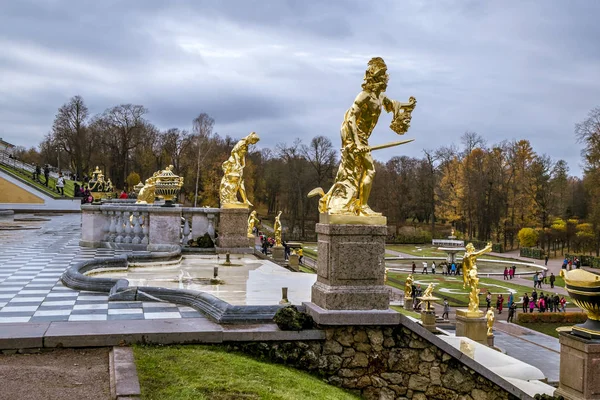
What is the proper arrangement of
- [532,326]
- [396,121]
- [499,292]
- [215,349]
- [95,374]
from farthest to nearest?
[499,292], [532,326], [396,121], [215,349], [95,374]

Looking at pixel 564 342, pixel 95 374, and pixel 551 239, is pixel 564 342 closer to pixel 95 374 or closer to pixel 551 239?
pixel 95 374

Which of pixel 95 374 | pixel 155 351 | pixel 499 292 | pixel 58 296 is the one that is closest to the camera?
pixel 95 374

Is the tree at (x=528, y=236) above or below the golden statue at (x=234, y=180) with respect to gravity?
below

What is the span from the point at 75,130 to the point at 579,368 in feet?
214

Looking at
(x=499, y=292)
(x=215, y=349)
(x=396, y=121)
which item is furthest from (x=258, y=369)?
(x=499, y=292)

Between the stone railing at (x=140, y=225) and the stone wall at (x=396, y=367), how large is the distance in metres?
8.55

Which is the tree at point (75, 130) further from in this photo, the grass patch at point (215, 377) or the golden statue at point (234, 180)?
the grass patch at point (215, 377)

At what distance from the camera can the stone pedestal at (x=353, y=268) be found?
717 centimetres

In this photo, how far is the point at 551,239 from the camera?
56.9 meters

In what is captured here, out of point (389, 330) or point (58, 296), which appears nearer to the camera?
point (389, 330)

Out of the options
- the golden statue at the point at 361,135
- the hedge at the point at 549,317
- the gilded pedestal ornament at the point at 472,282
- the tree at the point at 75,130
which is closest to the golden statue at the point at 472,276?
the gilded pedestal ornament at the point at 472,282

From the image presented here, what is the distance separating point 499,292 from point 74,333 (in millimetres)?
31997

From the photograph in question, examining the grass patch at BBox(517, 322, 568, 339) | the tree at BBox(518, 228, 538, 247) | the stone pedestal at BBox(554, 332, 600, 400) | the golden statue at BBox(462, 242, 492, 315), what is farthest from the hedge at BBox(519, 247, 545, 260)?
the stone pedestal at BBox(554, 332, 600, 400)

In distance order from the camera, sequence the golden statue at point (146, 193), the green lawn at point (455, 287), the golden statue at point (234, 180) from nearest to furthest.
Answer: the golden statue at point (234, 180) < the golden statue at point (146, 193) < the green lawn at point (455, 287)
